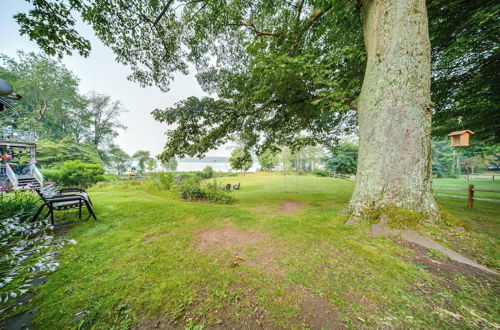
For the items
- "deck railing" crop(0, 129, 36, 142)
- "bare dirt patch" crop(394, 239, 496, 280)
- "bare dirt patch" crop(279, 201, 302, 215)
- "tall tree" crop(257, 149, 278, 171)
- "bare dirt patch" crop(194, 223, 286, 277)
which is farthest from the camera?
"tall tree" crop(257, 149, 278, 171)

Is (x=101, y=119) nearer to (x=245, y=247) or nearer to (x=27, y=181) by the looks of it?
(x=27, y=181)

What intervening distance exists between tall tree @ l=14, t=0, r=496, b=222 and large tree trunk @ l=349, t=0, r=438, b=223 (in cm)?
2

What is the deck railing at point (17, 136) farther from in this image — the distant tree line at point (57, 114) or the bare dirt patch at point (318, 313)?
the bare dirt patch at point (318, 313)

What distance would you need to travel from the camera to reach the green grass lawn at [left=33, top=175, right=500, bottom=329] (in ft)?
4.63

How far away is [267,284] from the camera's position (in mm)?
1818

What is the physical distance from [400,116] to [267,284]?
12.1 feet

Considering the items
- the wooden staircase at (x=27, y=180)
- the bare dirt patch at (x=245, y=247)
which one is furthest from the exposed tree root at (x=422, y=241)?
the wooden staircase at (x=27, y=180)

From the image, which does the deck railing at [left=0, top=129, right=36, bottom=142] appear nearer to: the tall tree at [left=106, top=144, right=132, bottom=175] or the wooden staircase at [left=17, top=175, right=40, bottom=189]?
the wooden staircase at [left=17, top=175, right=40, bottom=189]

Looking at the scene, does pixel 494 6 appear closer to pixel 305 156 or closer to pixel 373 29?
pixel 373 29

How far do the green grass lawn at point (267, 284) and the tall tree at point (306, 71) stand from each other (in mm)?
1180

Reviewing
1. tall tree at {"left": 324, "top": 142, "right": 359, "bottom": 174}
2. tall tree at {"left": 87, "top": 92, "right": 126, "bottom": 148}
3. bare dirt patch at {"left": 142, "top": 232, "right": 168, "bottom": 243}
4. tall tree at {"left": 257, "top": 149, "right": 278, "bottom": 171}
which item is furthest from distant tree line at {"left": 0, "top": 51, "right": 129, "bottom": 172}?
tall tree at {"left": 324, "top": 142, "right": 359, "bottom": 174}

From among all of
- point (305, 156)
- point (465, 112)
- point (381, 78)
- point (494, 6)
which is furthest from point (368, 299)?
point (305, 156)

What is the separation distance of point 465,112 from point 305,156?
32.6 meters

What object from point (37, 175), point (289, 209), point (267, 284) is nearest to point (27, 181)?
point (37, 175)
